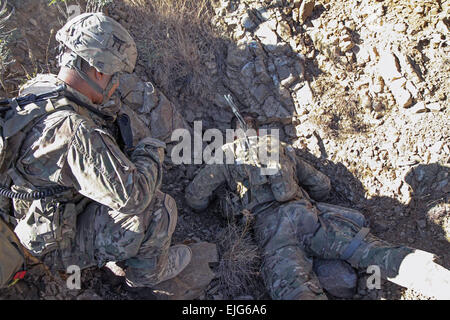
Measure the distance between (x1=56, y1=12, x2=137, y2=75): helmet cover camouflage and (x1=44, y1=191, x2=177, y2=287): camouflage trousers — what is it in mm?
939

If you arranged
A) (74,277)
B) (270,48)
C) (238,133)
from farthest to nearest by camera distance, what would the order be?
(270,48) → (238,133) → (74,277)

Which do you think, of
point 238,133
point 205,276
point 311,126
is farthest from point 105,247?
point 311,126

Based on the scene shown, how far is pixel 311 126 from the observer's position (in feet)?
12.6

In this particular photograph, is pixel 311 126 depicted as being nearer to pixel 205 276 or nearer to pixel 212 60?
pixel 212 60

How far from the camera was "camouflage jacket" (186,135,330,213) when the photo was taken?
3.06 m

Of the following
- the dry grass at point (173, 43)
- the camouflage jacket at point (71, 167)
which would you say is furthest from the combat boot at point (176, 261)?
the dry grass at point (173, 43)

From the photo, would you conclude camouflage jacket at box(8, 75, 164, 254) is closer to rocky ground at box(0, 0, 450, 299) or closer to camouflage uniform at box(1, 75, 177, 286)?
camouflage uniform at box(1, 75, 177, 286)

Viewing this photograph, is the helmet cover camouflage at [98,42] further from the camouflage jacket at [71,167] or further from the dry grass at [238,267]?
the dry grass at [238,267]

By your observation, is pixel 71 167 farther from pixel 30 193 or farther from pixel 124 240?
pixel 124 240

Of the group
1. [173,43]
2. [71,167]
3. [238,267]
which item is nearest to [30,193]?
[71,167]

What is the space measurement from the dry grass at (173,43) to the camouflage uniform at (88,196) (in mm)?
1617

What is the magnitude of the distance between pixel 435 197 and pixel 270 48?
7.60ft

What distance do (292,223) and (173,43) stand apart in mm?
2397

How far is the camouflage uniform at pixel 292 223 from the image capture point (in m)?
2.71
